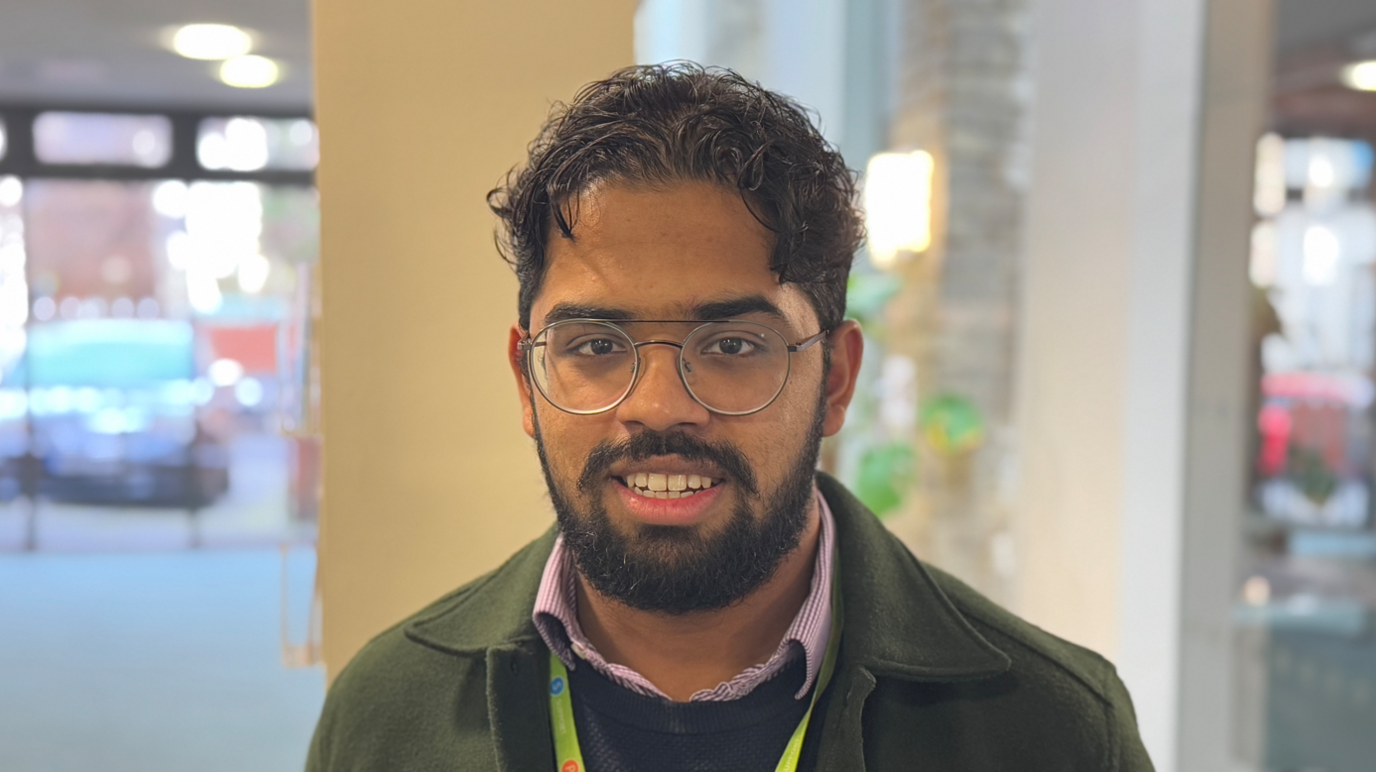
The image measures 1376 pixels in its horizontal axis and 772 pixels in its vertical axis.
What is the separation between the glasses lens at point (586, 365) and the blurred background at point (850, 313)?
51 cm

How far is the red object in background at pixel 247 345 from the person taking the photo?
5707 millimetres

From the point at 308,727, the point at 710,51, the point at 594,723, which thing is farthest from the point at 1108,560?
the point at 710,51

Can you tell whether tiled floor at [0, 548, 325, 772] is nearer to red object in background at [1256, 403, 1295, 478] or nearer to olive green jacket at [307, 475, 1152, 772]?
olive green jacket at [307, 475, 1152, 772]

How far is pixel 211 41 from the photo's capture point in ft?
14.9

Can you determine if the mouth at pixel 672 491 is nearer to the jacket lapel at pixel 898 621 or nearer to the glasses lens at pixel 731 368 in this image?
the glasses lens at pixel 731 368

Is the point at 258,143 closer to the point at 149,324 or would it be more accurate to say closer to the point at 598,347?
the point at 149,324

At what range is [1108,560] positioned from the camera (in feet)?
9.69

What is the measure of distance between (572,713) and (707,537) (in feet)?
0.77

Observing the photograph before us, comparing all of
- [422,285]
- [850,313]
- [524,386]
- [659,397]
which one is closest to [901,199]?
[850,313]

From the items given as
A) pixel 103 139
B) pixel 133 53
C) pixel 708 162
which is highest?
pixel 133 53

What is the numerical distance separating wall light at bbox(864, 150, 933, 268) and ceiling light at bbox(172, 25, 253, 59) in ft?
8.57

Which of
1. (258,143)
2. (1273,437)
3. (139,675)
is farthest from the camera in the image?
(258,143)

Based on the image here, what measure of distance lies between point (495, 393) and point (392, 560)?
28 cm

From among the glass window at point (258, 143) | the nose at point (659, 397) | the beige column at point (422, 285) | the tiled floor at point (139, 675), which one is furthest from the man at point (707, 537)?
the glass window at point (258, 143)
